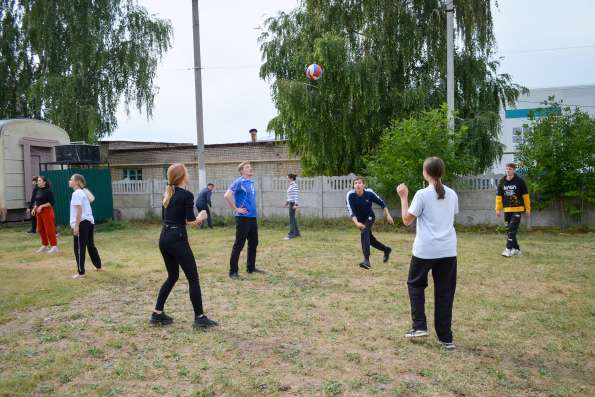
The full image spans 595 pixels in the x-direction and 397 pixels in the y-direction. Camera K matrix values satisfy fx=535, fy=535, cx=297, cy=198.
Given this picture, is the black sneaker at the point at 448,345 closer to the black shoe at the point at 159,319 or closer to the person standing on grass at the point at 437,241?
the person standing on grass at the point at 437,241

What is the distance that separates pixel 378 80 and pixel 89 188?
407 inches

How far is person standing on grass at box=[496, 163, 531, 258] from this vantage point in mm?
10570

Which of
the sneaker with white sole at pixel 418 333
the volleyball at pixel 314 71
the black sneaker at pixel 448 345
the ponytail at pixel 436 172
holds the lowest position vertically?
the black sneaker at pixel 448 345

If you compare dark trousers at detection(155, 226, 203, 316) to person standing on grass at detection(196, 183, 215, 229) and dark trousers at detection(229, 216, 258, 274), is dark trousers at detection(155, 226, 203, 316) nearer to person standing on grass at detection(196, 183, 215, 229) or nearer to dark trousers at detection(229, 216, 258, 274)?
dark trousers at detection(229, 216, 258, 274)

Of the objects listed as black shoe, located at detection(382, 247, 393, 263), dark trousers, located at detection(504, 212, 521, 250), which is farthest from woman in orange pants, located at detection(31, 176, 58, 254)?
dark trousers, located at detection(504, 212, 521, 250)

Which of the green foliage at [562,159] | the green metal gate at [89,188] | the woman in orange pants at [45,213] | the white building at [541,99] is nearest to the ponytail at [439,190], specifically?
the woman in orange pants at [45,213]

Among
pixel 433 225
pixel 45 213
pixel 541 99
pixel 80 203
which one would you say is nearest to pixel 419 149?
pixel 80 203

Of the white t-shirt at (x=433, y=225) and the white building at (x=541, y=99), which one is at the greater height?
the white building at (x=541, y=99)

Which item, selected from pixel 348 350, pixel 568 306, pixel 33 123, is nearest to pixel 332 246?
pixel 568 306

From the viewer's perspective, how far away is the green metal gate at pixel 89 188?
56.5ft

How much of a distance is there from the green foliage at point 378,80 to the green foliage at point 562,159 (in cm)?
257

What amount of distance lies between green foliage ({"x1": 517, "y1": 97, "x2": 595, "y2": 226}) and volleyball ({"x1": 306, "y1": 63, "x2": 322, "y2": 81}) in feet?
20.8

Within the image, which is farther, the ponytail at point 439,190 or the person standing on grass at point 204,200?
the person standing on grass at point 204,200

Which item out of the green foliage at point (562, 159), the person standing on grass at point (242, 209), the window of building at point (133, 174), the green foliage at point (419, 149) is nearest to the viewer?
the person standing on grass at point (242, 209)
